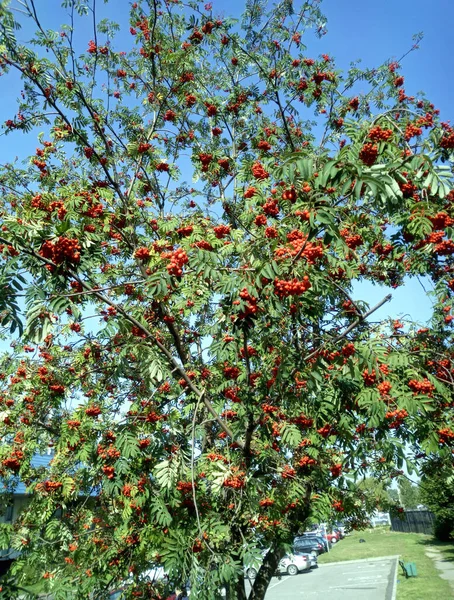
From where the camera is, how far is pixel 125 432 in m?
4.39

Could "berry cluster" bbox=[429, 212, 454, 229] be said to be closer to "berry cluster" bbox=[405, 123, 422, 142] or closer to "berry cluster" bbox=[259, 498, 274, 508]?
"berry cluster" bbox=[405, 123, 422, 142]

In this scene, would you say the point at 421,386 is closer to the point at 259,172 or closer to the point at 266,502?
the point at 266,502

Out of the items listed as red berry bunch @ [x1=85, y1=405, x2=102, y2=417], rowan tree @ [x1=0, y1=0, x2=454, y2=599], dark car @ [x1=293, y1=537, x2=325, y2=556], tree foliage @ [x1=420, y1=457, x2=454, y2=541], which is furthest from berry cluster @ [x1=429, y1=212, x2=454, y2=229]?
dark car @ [x1=293, y1=537, x2=325, y2=556]

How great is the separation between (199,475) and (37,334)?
3.07m

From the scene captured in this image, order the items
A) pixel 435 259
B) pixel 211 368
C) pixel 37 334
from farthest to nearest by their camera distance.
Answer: pixel 211 368 → pixel 435 259 → pixel 37 334

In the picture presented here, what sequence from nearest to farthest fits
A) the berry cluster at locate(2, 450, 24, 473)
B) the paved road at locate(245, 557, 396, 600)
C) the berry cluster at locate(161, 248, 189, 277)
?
the berry cluster at locate(161, 248, 189, 277) → the berry cluster at locate(2, 450, 24, 473) → the paved road at locate(245, 557, 396, 600)

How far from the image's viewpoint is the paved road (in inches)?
564

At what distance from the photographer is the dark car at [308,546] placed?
2434 centimetres

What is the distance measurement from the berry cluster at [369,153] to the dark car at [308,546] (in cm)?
2530

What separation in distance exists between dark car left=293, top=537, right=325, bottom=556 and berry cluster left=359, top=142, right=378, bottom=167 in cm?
2530

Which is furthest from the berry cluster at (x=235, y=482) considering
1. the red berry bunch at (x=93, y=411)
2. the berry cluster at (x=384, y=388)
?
the red berry bunch at (x=93, y=411)

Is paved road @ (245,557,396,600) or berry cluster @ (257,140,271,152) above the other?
berry cluster @ (257,140,271,152)

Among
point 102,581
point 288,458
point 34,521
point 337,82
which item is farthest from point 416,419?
point 34,521

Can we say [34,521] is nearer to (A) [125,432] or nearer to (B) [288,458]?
(A) [125,432]
